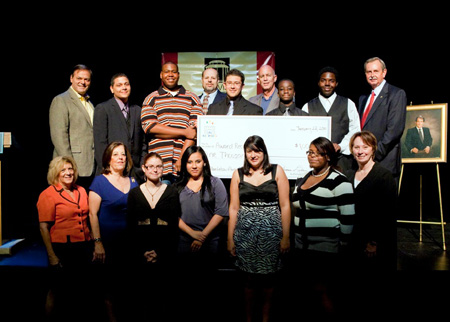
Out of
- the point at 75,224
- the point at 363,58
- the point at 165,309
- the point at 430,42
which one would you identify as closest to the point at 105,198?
the point at 75,224

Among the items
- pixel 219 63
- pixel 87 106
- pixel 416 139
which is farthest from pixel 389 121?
pixel 87 106

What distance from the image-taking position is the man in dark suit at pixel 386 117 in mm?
3980

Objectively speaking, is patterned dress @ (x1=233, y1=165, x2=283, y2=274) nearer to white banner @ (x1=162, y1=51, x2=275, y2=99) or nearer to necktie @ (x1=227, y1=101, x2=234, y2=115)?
necktie @ (x1=227, y1=101, x2=234, y2=115)

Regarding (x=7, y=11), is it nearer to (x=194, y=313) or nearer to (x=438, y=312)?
(x=194, y=313)

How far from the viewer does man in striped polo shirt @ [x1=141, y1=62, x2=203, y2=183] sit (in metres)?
3.74

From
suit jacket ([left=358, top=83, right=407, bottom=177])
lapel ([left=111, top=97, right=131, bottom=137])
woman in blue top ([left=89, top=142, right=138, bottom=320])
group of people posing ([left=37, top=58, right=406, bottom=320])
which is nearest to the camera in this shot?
group of people posing ([left=37, top=58, right=406, bottom=320])

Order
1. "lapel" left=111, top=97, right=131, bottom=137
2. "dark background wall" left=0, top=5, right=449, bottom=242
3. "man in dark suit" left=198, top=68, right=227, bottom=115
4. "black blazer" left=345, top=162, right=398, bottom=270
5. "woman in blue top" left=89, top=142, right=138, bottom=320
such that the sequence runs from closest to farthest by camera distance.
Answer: "black blazer" left=345, top=162, right=398, bottom=270
"woman in blue top" left=89, top=142, right=138, bottom=320
"lapel" left=111, top=97, right=131, bottom=137
"man in dark suit" left=198, top=68, right=227, bottom=115
"dark background wall" left=0, top=5, right=449, bottom=242

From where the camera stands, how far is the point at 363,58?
5676 millimetres

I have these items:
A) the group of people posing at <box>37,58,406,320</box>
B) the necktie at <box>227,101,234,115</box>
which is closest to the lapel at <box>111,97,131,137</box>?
the group of people posing at <box>37,58,406,320</box>

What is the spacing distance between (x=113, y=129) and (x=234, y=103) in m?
1.27

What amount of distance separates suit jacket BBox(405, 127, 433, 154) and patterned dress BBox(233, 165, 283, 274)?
2.98m

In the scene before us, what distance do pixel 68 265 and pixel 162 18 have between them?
382cm

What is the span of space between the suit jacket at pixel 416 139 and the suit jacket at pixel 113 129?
3585 mm

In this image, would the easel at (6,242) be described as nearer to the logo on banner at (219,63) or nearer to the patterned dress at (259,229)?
the patterned dress at (259,229)
